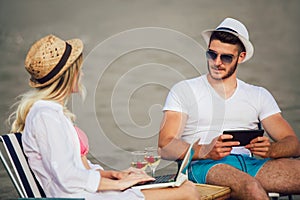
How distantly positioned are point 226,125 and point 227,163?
32cm

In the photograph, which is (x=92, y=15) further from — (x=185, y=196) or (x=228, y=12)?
(x=185, y=196)

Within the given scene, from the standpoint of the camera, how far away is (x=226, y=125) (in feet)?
12.2

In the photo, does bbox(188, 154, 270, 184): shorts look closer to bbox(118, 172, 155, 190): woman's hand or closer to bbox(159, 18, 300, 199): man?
bbox(159, 18, 300, 199): man

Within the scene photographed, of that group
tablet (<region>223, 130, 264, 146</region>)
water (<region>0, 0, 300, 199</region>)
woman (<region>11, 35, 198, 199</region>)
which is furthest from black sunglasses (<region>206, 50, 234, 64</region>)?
water (<region>0, 0, 300, 199</region>)

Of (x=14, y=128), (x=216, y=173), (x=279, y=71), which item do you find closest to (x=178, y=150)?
(x=216, y=173)

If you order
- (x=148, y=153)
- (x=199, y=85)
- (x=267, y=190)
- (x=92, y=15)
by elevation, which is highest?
(x=92, y=15)

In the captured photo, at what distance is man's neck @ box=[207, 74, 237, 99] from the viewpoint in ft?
12.4

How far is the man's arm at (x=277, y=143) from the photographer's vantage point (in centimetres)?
346

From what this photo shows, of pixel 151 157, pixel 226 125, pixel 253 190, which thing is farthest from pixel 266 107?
pixel 151 157

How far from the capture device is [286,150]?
11.5 ft

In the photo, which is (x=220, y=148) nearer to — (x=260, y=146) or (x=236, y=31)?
(x=260, y=146)

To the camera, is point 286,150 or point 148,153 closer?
point 148,153

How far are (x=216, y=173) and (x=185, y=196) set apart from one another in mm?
744

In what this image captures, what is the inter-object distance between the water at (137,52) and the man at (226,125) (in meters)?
1.28
